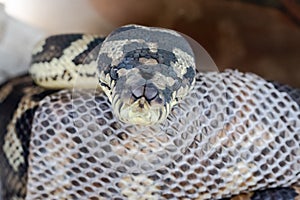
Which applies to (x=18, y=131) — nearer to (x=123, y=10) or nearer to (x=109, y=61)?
(x=109, y=61)

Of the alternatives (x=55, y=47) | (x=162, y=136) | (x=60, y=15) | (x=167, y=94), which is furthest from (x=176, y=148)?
(x=60, y=15)

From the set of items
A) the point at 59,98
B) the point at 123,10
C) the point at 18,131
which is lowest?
the point at 18,131

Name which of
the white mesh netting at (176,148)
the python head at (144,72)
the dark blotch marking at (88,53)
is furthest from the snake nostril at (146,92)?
the dark blotch marking at (88,53)

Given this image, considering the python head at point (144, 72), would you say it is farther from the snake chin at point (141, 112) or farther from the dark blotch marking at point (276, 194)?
the dark blotch marking at point (276, 194)

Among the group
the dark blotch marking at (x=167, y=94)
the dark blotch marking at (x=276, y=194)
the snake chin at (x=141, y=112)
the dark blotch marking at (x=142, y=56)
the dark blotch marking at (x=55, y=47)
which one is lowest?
the dark blotch marking at (x=276, y=194)

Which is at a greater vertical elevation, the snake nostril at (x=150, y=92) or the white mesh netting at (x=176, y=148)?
the snake nostril at (x=150, y=92)

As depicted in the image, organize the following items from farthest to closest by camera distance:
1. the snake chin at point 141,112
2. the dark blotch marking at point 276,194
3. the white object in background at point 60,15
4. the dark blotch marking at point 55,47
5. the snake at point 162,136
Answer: the white object in background at point 60,15 → the dark blotch marking at point 55,47 → the dark blotch marking at point 276,194 → the snake at point 162,136 → the snake chin at point 141,112

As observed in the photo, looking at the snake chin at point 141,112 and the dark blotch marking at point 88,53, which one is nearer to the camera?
the snake chin at point 141,112

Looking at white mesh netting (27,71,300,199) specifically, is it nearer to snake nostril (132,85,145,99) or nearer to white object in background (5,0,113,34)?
snake nostril (132,85,145,99)

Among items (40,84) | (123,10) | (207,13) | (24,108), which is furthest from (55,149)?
(207,13)
